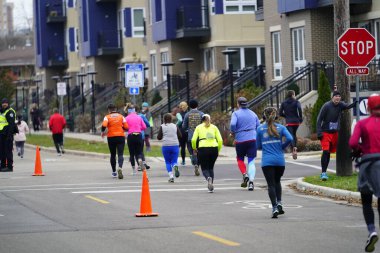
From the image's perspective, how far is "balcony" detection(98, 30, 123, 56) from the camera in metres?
65.6

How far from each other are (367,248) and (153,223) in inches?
171

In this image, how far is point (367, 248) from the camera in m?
11.7

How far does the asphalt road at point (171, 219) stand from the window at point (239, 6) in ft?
84.1

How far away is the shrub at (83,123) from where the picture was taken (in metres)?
59.3

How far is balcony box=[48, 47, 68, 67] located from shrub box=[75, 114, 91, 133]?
2007cm

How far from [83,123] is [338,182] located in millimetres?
40441

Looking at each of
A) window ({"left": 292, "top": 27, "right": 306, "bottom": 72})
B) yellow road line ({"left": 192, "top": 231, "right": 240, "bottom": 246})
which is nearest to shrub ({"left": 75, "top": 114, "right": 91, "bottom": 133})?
window ({"left": 292, "top": 27, "right": 306, "bottom": 72})

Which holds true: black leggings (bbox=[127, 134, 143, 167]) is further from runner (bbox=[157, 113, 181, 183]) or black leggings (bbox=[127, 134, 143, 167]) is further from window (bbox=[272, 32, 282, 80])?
window (bbox=[272, 32, 282, 80])

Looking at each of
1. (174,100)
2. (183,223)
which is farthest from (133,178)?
(174,100)

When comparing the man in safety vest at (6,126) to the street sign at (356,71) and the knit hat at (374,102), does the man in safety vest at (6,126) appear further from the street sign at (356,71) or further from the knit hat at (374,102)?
the knit hat at (374,102)

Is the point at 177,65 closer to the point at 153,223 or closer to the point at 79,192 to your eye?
the point at 79,192

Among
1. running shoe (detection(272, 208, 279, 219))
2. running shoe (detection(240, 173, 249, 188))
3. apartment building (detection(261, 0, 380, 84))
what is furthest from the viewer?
apartment building (detection(261, 0, 380, 84))

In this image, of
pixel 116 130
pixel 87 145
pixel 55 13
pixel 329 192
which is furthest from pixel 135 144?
pixel 55 13

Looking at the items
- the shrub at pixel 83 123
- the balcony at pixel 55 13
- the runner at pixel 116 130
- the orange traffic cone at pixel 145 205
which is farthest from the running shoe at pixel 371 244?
the balcony at pixel 55 13
